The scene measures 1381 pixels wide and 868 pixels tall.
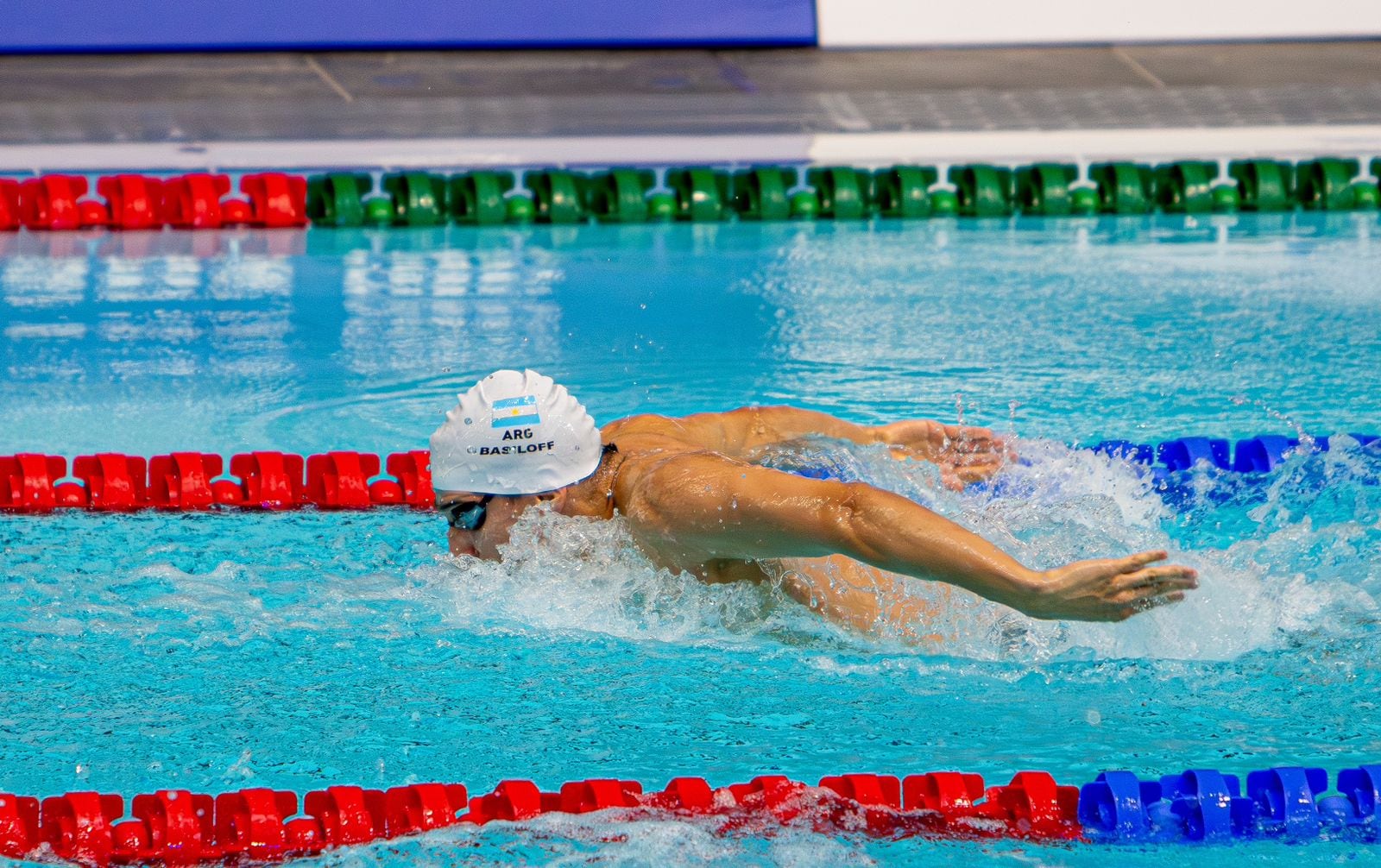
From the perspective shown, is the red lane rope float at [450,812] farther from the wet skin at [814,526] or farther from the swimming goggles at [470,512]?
the swimming goggles at [470,512]

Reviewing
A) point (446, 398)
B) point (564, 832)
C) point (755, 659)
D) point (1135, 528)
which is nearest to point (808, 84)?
point (446, 398)

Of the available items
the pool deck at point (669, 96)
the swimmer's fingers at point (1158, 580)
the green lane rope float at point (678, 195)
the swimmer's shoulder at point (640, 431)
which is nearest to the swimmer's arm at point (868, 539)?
the swimmer's fingers at point (1158, 580)

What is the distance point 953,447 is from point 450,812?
159cm

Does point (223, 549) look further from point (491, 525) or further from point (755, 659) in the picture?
point (755, 659)

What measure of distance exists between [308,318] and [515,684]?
2986 millimetres

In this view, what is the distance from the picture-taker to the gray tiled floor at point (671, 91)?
7.78 metres

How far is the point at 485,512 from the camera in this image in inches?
124

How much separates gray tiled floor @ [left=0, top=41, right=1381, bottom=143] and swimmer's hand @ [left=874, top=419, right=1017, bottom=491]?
13.8 ft

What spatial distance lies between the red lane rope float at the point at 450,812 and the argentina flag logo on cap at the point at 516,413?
0.73 m

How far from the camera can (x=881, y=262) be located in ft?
21.2

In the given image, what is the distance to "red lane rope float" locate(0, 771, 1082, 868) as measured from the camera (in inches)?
96.9

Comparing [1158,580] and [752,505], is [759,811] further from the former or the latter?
[1158,580]

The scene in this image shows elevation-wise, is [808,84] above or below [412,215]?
above

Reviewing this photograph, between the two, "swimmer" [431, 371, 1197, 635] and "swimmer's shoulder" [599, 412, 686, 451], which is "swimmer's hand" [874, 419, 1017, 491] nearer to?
"swimmer" [431, 371, 1197, 635]
